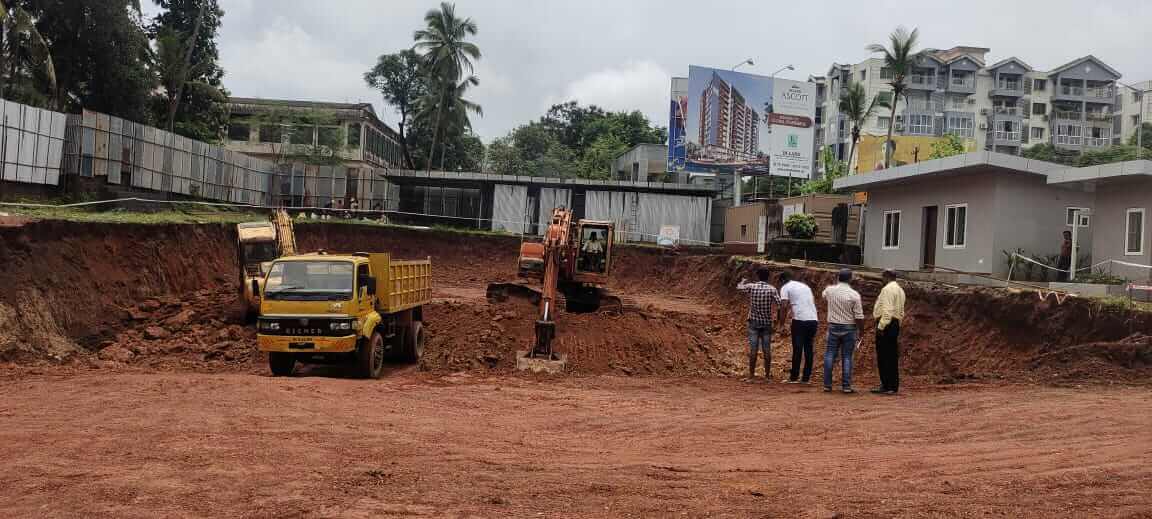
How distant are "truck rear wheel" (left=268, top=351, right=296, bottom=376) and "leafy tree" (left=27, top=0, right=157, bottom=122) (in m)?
24.2

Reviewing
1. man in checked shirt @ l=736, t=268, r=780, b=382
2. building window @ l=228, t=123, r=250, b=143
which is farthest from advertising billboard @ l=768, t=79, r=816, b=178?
building window @ l=228, t=123, r=250, b=143

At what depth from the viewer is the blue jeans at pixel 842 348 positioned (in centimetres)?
1305

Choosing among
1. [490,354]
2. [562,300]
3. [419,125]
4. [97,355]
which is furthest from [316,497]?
[419,125]

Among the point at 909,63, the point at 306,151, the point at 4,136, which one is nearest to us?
the point at 4,136

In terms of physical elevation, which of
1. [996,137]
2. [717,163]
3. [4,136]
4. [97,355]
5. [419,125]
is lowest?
[97,355]

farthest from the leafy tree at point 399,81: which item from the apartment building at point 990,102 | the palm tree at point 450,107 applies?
the apartment building at point 990,102

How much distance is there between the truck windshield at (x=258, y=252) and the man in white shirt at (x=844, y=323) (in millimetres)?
12984

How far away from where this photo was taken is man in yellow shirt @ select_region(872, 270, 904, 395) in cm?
1271

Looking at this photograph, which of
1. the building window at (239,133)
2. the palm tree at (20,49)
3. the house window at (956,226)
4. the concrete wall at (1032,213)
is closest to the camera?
the concrete wall at (1032,213)

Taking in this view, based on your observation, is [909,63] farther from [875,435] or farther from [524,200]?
[875,435]

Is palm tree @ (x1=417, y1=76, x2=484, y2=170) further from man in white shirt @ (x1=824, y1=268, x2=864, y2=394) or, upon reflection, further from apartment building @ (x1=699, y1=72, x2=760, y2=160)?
man in white shirt @ (x1=824, y1=268, x2=864, y2=394)

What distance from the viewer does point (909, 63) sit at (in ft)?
152

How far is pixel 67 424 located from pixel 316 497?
4.60 meters

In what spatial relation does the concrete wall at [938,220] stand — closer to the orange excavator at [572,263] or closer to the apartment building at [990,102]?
the orange excavator at [572,263]
